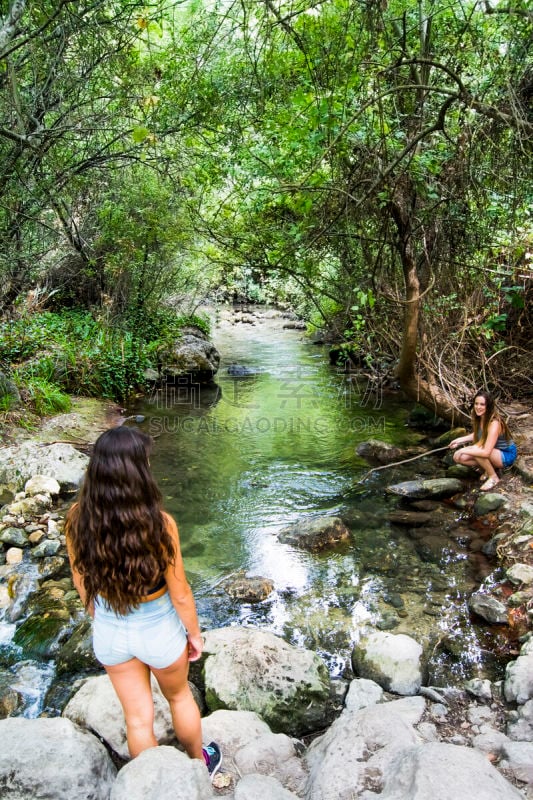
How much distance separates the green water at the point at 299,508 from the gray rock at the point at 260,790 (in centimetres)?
172

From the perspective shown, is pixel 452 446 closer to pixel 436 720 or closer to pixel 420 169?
pixel 420 169

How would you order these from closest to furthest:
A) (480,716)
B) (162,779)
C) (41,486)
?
(162,779) < (480,716) < (41,486)

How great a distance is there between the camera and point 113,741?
271 cm

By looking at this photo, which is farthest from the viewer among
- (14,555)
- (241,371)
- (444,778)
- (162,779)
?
(241,371)

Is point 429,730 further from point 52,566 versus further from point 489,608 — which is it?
point 52,566

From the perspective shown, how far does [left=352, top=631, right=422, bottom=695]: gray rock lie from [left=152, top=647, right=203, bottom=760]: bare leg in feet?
4.55

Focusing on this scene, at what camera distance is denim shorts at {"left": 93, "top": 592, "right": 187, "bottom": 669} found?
2.17 m

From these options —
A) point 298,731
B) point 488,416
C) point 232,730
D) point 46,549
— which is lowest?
point 298,731

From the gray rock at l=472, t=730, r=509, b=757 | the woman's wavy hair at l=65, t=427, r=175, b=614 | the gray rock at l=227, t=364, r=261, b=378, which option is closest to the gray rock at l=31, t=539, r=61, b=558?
the woman's wavy hair at l=65, t=427, r=175, b=614

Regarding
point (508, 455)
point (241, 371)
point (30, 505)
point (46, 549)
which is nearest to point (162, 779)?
point (46, 549)

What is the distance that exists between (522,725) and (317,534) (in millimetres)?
2588

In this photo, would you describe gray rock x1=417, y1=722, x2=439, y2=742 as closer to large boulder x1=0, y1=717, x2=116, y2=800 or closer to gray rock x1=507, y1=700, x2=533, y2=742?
gray rock x1=507, y1=700, x2=533, y2=742

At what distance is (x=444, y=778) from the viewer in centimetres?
172

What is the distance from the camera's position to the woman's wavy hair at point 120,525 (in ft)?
6.59
